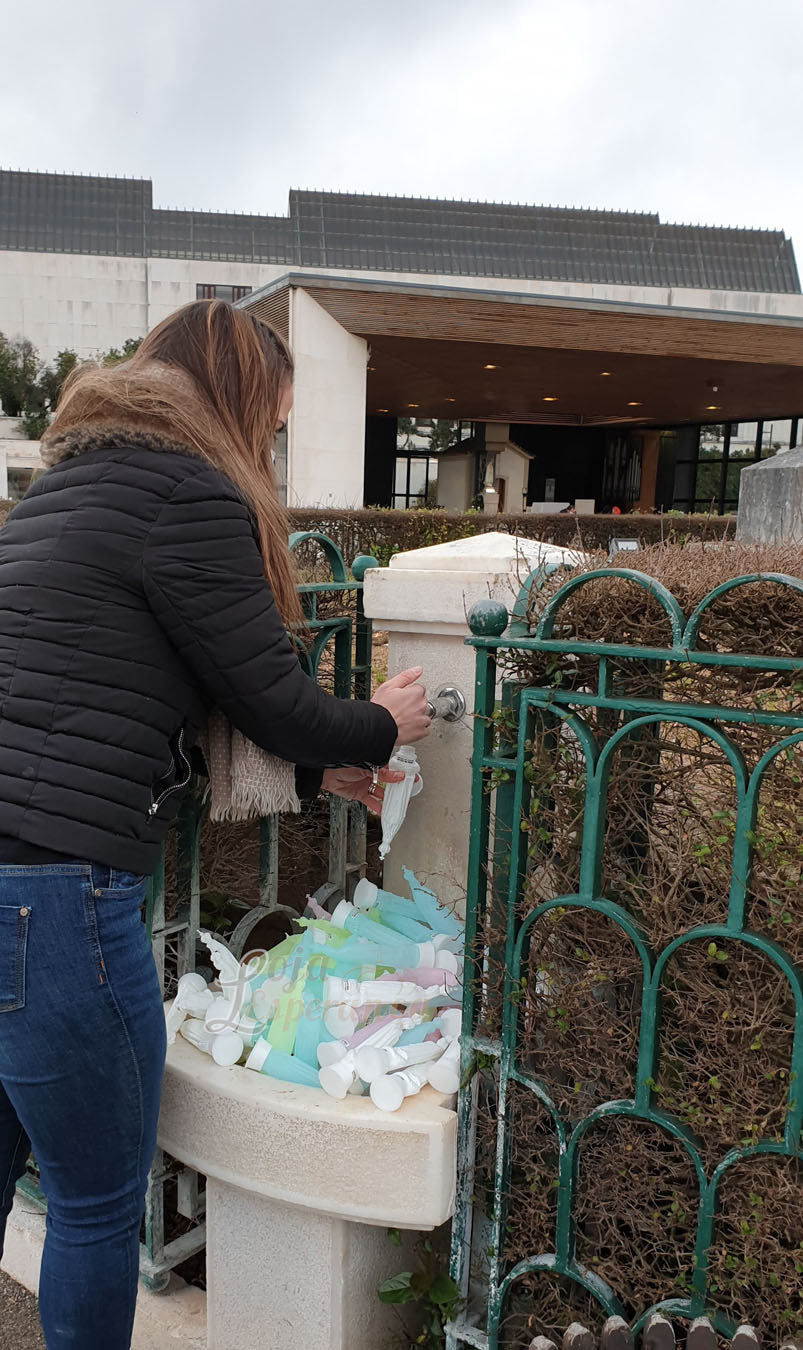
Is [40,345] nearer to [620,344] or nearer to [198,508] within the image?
[620,344]

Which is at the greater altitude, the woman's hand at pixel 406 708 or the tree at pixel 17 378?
the tree at pixel 17 378

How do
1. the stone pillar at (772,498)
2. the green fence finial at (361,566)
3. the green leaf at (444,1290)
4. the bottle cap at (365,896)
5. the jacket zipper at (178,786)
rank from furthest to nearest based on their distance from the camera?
the stone pillar at (772,498) → the green fence finial at (361,566) → the bottle cap at (365,896) → the green leaf at (444,1290) → the jacket zipper at (178,786)

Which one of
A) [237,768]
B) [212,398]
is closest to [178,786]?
[237,768]

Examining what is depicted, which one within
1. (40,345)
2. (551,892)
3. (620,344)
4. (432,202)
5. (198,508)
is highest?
(432,202)

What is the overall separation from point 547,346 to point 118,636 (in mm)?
15421

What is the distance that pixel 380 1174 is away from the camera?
1.71 m

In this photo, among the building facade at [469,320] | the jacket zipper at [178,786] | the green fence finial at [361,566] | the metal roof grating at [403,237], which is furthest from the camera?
the metal roof grating at [403,237]

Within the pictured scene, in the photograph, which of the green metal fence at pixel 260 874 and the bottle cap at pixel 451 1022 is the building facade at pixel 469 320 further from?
the bottle cap at pixel 451 1022

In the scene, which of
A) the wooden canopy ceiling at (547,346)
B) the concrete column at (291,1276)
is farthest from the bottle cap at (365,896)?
the wooden canopy ceiling at (547,346)

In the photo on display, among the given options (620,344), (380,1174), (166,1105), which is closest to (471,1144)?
(380,1174)

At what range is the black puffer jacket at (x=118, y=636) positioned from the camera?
1.37 metres

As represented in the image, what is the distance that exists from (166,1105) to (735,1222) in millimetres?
1039

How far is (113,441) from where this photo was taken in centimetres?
148

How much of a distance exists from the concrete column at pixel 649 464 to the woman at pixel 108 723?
30.3 meters
